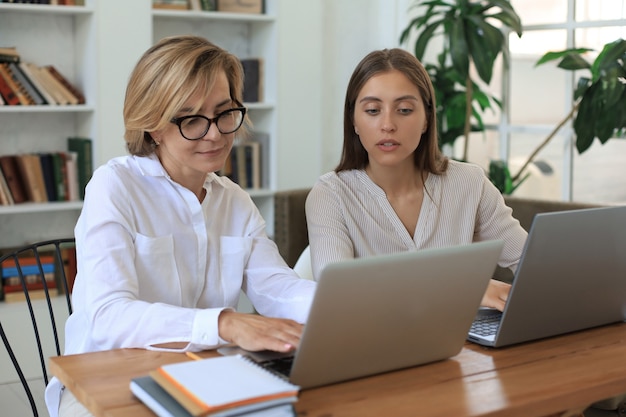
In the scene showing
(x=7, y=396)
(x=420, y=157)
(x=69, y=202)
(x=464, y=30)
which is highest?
(x=464, y=30)

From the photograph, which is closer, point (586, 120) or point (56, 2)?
point (586, 120)

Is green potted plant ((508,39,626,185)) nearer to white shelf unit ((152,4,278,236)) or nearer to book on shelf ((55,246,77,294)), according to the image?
white shelf unit ((152,4,278,236))

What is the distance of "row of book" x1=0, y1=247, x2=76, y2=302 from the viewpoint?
4.29m

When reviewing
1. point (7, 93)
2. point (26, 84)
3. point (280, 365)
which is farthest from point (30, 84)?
point (280, 365)

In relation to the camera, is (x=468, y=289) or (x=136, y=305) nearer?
(x=468, y=289)

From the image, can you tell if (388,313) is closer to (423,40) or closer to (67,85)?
(423,40)

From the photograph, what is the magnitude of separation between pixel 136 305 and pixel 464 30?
2814mm

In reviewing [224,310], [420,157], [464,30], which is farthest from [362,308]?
[464,30]

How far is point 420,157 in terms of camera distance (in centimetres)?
243

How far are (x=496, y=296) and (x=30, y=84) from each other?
2987 mm

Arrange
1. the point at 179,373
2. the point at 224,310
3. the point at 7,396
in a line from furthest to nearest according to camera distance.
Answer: the point at 7,396
the point at 224,310
the point at 179,373

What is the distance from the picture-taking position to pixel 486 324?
6.02 ft

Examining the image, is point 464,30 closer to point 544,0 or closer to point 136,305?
point 544,0

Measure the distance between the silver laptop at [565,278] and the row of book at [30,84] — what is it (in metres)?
3.02
